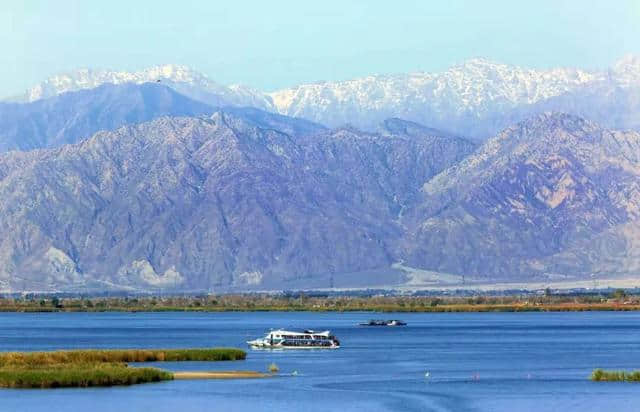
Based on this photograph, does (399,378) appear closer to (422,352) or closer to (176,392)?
(176,392)

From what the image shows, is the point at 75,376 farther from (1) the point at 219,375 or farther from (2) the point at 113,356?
(2) the point at 113,356

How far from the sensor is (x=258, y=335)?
5655 inches

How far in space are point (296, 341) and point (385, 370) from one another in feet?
82.4

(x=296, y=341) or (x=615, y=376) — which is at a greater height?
(x=296, y=341)

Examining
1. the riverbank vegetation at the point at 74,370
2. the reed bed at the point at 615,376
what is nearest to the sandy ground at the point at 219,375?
the riverbank vegetation at the point at 74,370

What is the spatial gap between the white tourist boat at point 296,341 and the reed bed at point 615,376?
120 ft

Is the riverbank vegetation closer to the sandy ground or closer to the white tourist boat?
the sandy ground

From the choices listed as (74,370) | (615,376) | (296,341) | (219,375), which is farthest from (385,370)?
(296,341)

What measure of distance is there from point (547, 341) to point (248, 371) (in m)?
45.8

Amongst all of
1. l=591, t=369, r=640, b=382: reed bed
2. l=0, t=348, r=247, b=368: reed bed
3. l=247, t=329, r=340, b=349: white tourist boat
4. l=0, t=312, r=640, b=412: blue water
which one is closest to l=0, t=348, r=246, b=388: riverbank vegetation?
l=0, t=348, r=247, b=368: reed bed

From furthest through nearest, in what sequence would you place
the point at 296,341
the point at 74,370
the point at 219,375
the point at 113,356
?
1. the point at 296,341
2. the point at 113,356
3. the point at 219,375
4. the point at 74,370

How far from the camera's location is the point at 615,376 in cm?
8588

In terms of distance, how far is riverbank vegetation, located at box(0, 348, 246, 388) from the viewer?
7944 centimetres

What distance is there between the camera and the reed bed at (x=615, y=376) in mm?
84875
